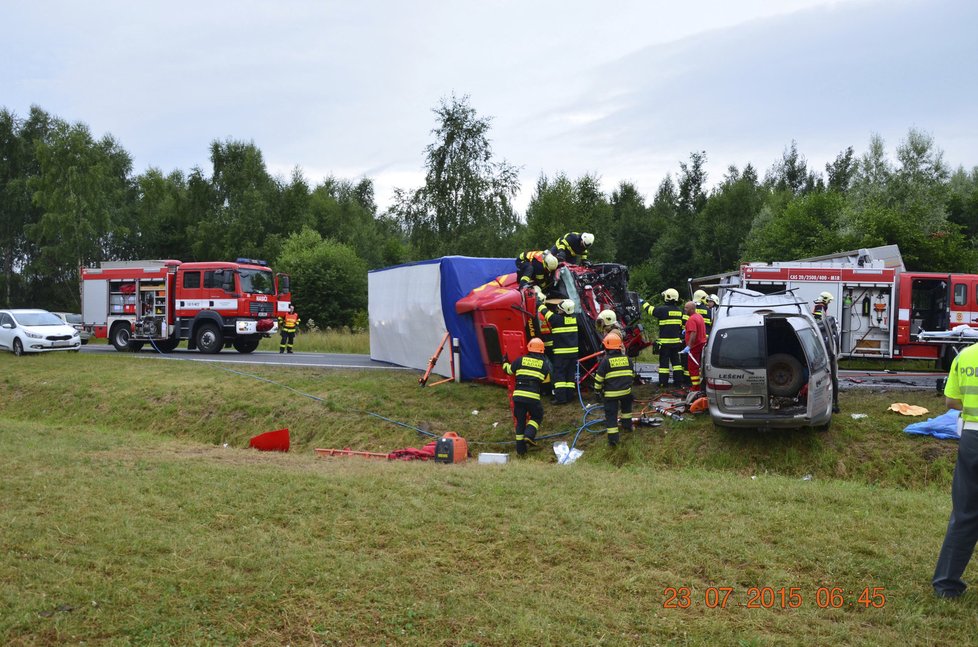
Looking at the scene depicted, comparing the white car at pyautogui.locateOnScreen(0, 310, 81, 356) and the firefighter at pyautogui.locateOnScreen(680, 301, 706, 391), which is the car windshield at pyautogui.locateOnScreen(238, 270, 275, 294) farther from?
the firefighter at pyautogui.locateOnScreen(680, 301, 706, 391)

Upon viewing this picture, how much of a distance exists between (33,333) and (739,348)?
2152 centimetres

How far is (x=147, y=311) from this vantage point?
24.5 metres

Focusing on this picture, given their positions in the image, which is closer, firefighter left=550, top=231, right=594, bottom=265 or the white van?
the white van

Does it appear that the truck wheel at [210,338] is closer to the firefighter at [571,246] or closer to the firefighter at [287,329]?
the firefighter at [287,329]

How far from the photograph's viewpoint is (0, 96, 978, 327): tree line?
120 feet

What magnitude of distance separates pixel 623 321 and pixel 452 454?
5146 mm

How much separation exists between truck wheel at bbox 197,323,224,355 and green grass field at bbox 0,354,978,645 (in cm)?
1255

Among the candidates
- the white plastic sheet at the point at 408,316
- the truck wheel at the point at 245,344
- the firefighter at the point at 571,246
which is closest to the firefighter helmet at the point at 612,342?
the firefighter at the point at 571,246

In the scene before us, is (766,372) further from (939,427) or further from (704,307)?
(704,307)

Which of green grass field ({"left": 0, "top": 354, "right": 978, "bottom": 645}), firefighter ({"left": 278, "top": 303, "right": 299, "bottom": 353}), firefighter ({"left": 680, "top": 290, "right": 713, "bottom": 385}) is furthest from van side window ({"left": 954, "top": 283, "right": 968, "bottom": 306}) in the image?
firefighter ({"left": 278, "top": 303, "right": 299, "bottom": 353})

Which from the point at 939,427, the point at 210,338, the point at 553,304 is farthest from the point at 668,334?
the point at 210,338

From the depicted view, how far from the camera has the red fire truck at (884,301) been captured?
731 inches

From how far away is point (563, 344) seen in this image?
12.7 m

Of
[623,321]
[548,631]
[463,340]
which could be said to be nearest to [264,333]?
[463,340]
